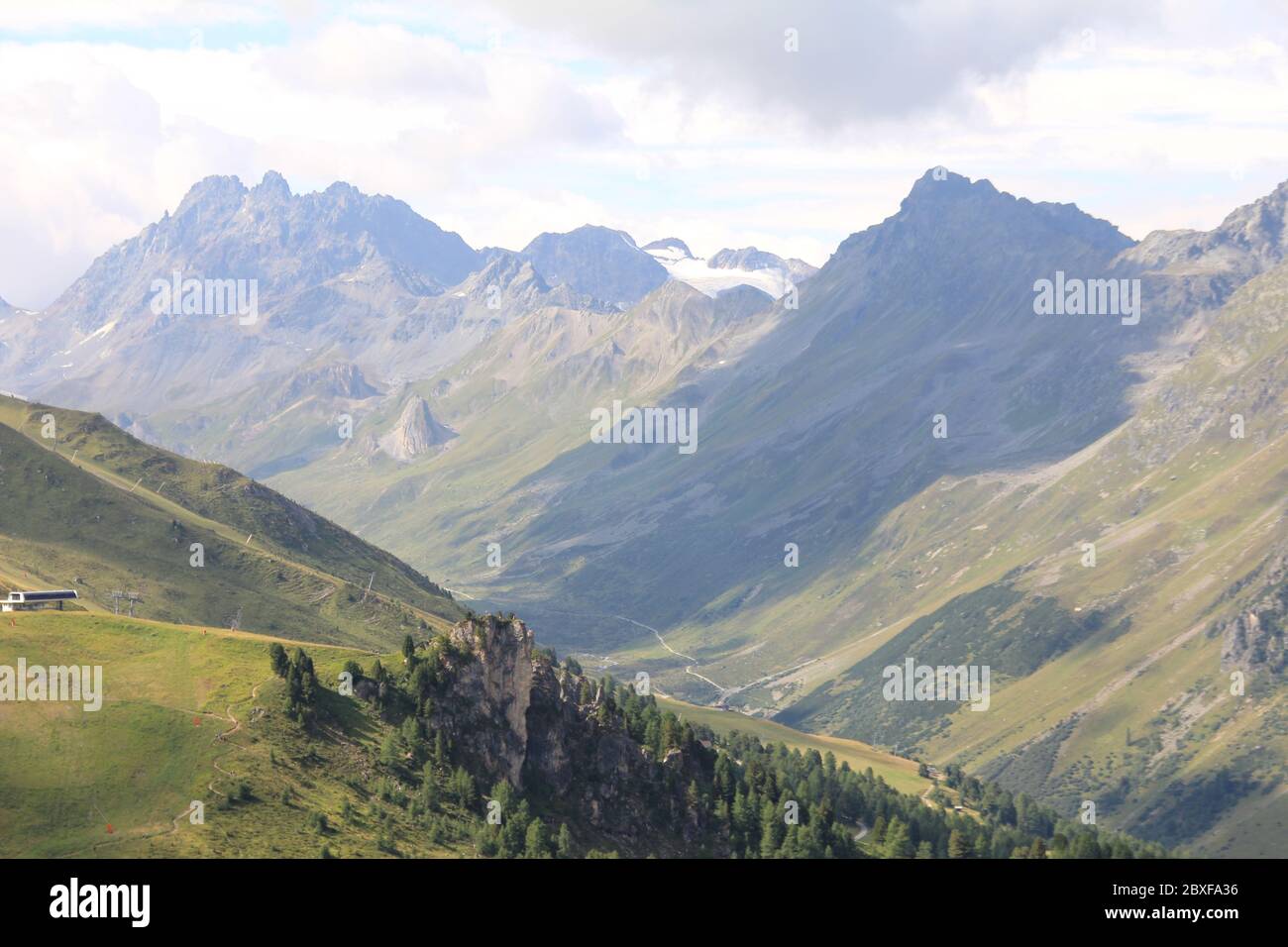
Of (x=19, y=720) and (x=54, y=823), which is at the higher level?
(x=19, y=720)

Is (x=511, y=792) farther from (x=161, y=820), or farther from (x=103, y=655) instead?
(x=103, y=655)

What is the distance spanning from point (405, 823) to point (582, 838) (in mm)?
28816

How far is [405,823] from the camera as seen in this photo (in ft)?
549

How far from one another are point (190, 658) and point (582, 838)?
61481 millimetres
